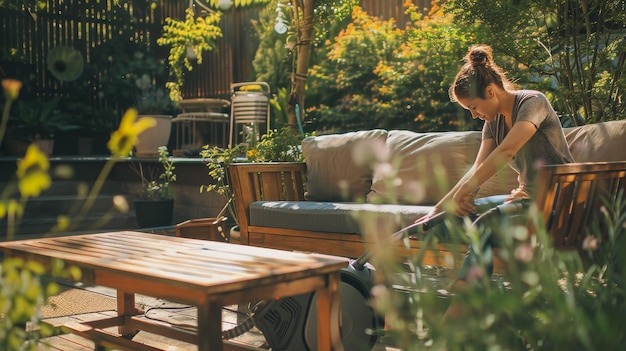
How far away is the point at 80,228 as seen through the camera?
720 centimetres

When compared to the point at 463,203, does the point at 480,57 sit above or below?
above

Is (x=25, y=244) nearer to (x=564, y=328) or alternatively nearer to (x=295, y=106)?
(x=564, y=328)

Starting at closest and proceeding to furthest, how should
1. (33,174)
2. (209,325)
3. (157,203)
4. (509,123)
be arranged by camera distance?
(33,174), (209,325), (509,123), (157,203)

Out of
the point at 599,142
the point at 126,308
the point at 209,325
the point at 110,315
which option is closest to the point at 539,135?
the point at 599,142

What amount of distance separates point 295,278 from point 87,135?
8866 millimetres

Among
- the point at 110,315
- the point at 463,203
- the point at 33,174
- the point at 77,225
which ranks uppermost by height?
the point at 33,174

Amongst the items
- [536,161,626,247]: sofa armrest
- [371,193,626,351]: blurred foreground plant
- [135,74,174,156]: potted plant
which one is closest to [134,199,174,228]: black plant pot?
[135,74,174,156]: potted plant

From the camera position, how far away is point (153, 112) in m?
10.0

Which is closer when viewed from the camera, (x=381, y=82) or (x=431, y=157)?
(x=431, y=157)

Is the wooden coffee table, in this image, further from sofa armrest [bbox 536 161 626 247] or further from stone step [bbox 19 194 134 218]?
stone step [bbox 19 194 134 218]

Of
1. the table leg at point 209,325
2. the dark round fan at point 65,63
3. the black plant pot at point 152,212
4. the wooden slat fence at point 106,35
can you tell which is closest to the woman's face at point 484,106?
the table leg at point 209,325

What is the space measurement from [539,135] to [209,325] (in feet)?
5.48

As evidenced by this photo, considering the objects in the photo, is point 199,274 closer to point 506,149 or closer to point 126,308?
point 126,308

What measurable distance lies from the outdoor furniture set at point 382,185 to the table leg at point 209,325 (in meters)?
1.17
